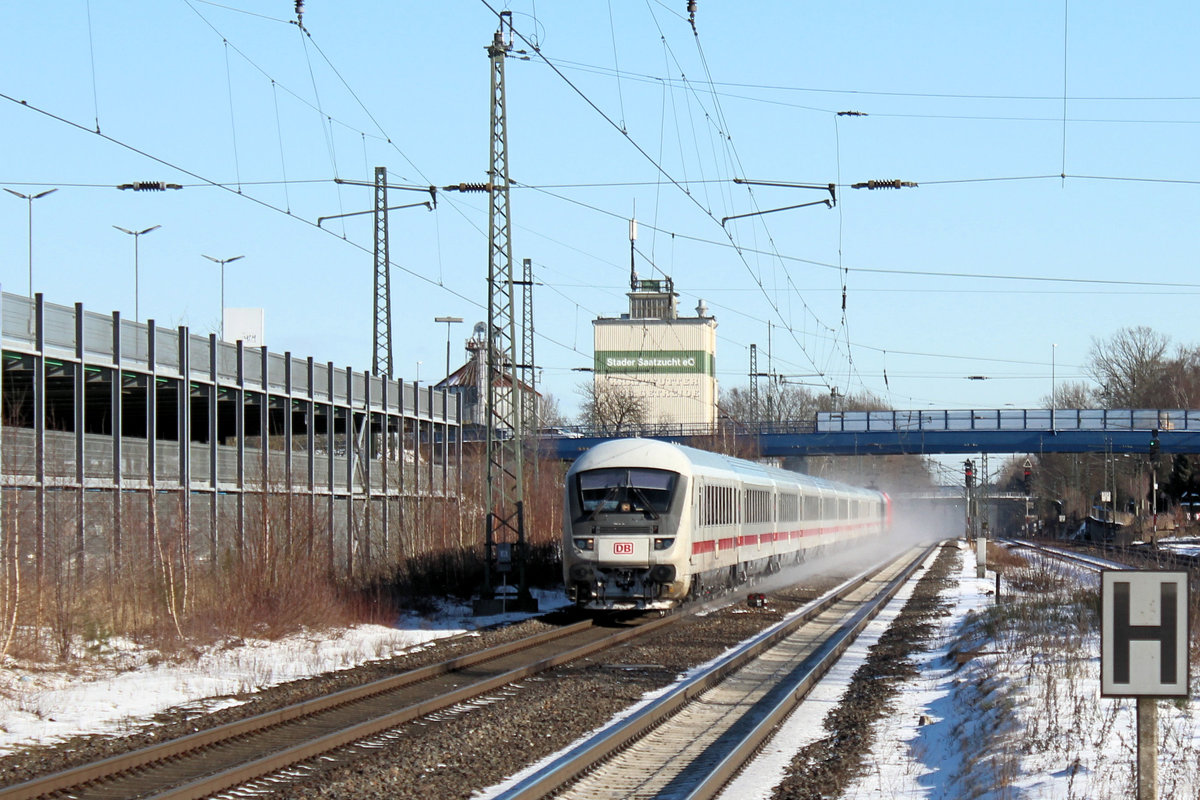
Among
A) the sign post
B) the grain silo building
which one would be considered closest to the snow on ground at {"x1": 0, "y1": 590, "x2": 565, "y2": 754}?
the sign post

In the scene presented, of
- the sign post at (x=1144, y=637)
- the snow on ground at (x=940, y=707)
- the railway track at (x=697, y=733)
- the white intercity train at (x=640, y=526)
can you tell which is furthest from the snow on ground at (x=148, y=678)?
the sign post at (x=1144, y=637)

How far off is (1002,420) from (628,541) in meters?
52.4

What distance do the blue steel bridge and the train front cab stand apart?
42963 mm

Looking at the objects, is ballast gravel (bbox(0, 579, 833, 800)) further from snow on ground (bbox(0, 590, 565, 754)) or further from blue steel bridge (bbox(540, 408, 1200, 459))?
blue steel bridge (bbox(540, 408, 1200, 459))

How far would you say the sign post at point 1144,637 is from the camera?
7.09 metres

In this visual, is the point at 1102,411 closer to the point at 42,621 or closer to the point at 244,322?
the point at 244,322

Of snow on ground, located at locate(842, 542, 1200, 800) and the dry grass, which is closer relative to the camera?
snow on ground, located at locate(842, 542, 1200, 800)

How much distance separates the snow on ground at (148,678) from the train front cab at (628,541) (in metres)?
2.98

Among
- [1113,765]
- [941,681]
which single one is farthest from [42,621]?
[1113,765]

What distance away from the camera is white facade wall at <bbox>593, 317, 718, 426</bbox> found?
106 m

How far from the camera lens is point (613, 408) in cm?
9200

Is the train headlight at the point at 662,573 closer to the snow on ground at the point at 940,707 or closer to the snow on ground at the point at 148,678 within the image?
the snow on ground at the point at 940,707

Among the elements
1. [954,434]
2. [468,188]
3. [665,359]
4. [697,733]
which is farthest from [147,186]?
[665,359]

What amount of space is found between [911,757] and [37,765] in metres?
7.41
